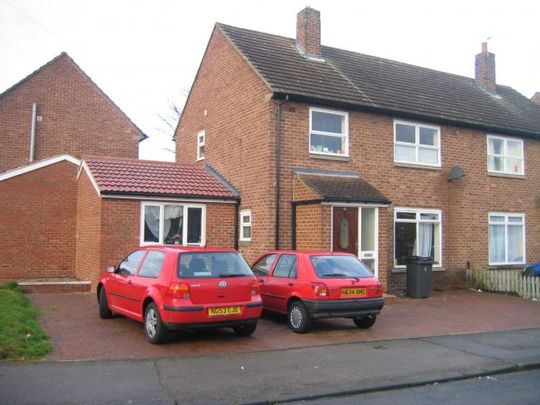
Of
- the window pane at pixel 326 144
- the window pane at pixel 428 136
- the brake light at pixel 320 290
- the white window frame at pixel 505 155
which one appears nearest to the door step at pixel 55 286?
the window pane at pixel 326 144

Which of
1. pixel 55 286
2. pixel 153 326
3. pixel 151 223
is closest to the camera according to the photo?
pixel 153 326

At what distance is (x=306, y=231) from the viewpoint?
14516mm

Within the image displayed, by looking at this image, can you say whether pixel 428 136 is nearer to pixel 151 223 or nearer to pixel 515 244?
pixel 515 244

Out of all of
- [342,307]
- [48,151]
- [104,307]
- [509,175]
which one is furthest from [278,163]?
[48,151]

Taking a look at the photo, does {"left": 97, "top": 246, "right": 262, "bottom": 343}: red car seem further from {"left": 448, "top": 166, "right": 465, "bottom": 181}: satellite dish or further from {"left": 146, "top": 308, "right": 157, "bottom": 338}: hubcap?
{"left": 448, "top": 166, "right": 465, "bottom": 181}: satellite dish

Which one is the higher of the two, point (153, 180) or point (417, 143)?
point (417, 143)

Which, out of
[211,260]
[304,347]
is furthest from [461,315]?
[211,260]

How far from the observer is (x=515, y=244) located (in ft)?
63.6

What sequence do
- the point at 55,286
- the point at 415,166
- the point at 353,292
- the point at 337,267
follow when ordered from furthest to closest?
the point at 415,166 < the point at 55,286 < the point at 337,267 < the point at 353,292

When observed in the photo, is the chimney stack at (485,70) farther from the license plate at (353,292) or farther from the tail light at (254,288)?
the tail light at (254,288)

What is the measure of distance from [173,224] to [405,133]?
7591 mm

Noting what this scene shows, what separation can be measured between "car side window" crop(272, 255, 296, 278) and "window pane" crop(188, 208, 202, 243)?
5249 millimetres

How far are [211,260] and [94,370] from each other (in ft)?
8.57

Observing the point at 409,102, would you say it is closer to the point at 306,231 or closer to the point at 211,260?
the point at 306,231
